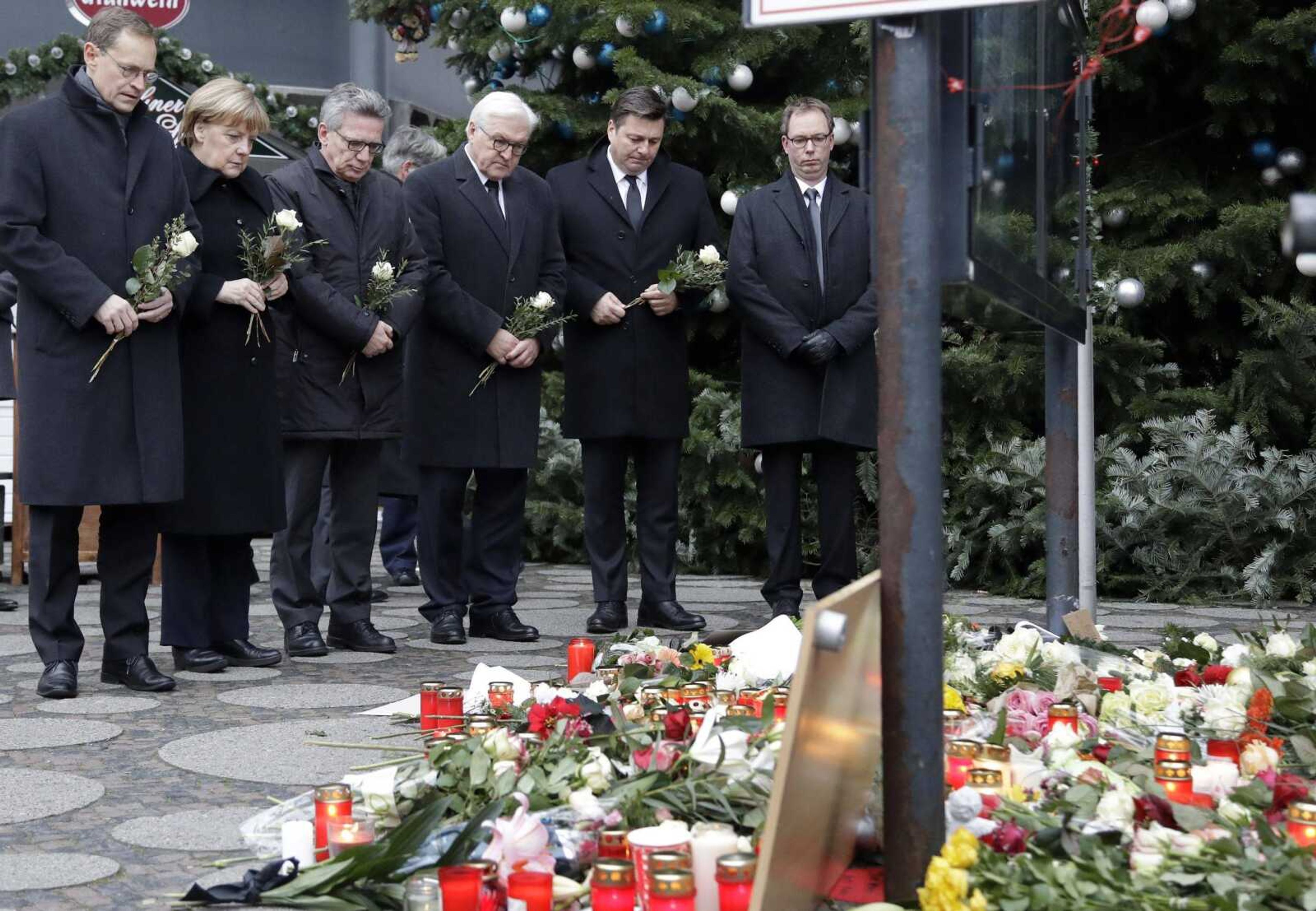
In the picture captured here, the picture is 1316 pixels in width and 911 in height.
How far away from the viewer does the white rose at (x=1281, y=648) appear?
158 inches

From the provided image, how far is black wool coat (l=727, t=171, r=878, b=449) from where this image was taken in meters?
6.19

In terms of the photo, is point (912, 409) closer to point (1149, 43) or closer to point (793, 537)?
point (793, 537)

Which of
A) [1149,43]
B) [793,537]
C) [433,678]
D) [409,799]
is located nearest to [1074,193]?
[793,537]

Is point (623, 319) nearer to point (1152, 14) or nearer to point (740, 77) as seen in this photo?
point (740, 77)

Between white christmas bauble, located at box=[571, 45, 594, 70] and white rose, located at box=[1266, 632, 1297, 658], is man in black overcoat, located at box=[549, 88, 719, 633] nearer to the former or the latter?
white christmas bauble, located at box=[571, 45, 594, 70]

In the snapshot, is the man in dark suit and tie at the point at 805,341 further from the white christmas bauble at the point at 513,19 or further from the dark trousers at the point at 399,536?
the dark trousers at the point at 399,536

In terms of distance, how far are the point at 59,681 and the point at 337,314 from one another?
5.12 feet

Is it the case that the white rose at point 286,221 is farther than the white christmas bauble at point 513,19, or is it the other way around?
the white christmas bauble at point 513,19

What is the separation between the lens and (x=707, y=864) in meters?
2.49

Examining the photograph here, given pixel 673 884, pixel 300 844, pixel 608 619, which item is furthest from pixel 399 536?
pixel 673 884

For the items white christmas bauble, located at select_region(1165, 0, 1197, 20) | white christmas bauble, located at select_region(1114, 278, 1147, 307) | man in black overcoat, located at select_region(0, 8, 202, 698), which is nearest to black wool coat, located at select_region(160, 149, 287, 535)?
man in black overcoat, located at select_region(0, 8, 202, 698)

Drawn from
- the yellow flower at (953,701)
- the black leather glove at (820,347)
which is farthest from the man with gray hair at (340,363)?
the yellow flower at (953,701)

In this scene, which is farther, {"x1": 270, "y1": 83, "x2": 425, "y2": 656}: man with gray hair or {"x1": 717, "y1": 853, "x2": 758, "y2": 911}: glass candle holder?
{"x1": 270, "y1": 83, "x2": 425, "y2": 656}: man with gray hair

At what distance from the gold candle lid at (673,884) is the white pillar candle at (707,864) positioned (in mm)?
91
